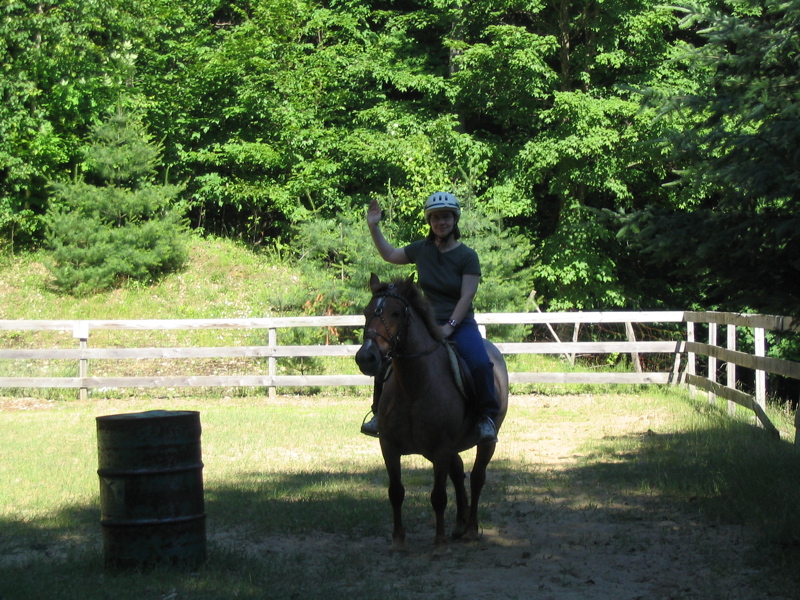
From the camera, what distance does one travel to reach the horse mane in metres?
6.11

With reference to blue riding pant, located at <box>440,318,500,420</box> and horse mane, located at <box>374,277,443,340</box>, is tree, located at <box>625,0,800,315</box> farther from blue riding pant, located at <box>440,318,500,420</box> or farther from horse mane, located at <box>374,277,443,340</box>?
horse mane, located at <box>374,277,443,340</box>

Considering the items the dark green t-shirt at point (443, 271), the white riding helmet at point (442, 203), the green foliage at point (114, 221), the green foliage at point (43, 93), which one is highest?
the green foliage at point (43, 93)

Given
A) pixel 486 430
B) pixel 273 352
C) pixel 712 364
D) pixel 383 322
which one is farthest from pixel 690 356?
pixel 383 322

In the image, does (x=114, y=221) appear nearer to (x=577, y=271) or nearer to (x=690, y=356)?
(x=577, y=271)

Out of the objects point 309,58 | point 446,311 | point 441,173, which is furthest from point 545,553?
point 309,58

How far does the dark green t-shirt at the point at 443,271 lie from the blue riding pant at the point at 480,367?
161mm

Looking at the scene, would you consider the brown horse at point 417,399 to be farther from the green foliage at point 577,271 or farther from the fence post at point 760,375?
the green foliage at point 577,271

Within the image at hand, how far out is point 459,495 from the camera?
6773 mm

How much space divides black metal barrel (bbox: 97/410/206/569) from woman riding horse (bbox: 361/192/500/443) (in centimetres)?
153

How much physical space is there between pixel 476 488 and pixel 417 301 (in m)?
1.60

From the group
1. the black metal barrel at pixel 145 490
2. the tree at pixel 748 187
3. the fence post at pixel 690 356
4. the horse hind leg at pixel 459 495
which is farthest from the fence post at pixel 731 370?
the black metal barrel at pixel 145 490

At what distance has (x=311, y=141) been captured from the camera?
27.1m

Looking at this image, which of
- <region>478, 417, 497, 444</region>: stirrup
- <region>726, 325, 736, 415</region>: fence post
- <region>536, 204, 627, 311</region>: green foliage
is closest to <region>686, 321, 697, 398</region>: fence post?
<region>726, 325, 736, 415</region>: fence post

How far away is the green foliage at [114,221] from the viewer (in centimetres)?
2355
